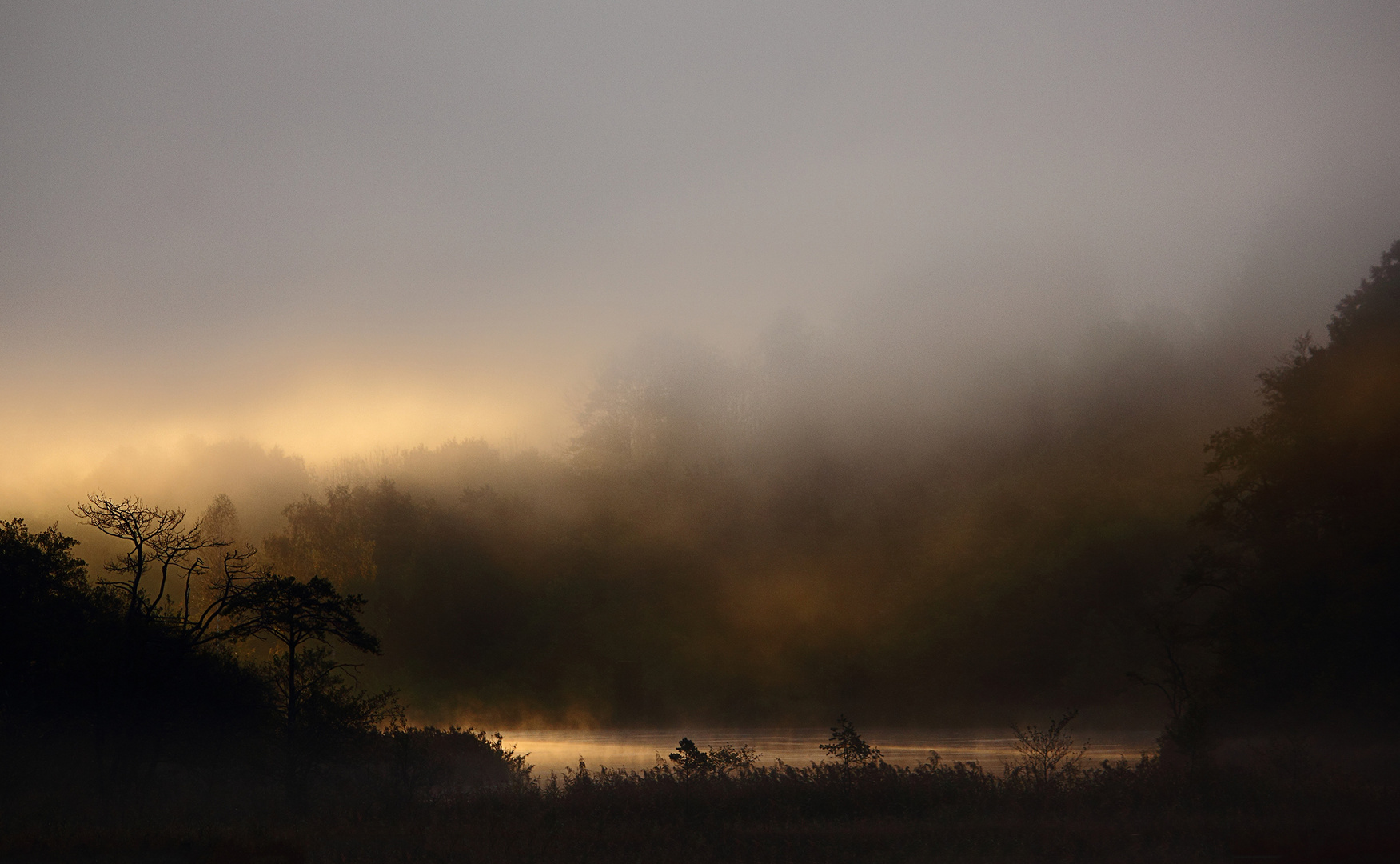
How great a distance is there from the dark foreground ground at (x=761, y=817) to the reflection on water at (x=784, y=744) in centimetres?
1091

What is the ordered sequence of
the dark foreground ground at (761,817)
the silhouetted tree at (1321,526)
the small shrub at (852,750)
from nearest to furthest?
the dark foreground ground at (761,817), the small shrub at (852,750), the silhouetted tree at (1321,526)

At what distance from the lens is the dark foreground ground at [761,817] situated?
500 inches

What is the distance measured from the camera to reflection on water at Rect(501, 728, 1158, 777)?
126 feet

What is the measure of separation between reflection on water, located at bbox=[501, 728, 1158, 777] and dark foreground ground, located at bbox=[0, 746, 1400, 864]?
1091 cm

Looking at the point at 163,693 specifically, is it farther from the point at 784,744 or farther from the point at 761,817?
the point at 784,744

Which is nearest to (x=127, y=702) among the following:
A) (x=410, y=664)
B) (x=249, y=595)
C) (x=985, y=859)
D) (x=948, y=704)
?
(x=249, y=595)

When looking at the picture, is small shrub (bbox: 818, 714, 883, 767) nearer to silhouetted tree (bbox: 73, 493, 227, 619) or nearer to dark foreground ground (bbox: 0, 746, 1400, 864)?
dark foreground ground (bbox: 0, 746, 1400, 864)

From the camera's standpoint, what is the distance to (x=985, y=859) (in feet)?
39.1

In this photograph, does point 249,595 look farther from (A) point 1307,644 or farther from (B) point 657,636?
(B) point 657,636

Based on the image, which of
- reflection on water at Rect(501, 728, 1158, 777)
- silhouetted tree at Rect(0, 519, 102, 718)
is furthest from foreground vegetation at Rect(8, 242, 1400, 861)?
reflection on water at Rect(501, 728, 1158, 777)

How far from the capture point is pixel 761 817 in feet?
51.0

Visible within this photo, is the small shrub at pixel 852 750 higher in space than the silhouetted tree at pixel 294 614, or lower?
lower

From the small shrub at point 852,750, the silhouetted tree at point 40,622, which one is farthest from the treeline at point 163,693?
the small shrub at point 852,750

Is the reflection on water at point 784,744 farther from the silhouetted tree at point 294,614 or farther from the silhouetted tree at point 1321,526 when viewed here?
the silhouetted tree at point 294,614
